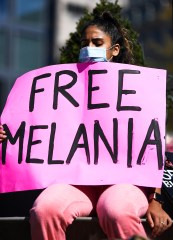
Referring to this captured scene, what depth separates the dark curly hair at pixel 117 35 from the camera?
12.8ft

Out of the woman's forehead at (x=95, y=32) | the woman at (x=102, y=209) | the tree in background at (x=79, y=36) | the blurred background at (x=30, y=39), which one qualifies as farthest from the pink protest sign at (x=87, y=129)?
the blurred background at (x=30, y=39)

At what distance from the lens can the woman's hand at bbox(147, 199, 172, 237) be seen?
3250 mm

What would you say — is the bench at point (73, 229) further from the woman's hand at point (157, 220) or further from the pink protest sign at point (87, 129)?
the pink protest sign at point (87, 129)

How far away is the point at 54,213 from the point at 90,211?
0.22m

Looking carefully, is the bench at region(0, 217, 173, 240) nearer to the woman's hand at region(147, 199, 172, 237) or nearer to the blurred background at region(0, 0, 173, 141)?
the woman's hand at region(147, 199, 172, 237)

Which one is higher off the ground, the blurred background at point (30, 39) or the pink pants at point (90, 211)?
the blurred background at point (30, 39)

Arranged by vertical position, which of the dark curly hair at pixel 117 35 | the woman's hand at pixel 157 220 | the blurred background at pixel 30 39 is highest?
the blurred background at pixel 30 39

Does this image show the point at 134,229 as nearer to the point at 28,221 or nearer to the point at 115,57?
the point at 28,221

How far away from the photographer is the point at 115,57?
3908 millimetres

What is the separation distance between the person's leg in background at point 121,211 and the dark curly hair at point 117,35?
0.86 meters

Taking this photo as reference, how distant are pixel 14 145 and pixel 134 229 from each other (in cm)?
79

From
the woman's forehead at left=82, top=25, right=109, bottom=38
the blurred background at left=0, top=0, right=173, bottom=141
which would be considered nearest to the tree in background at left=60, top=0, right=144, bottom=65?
the woman's forehead at left=82, top=25, right=109, bottom=38

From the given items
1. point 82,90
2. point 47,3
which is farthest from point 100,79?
point 47,3

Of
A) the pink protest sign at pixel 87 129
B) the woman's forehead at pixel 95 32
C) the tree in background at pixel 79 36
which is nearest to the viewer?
the pink protest sign at pixel 87 129
